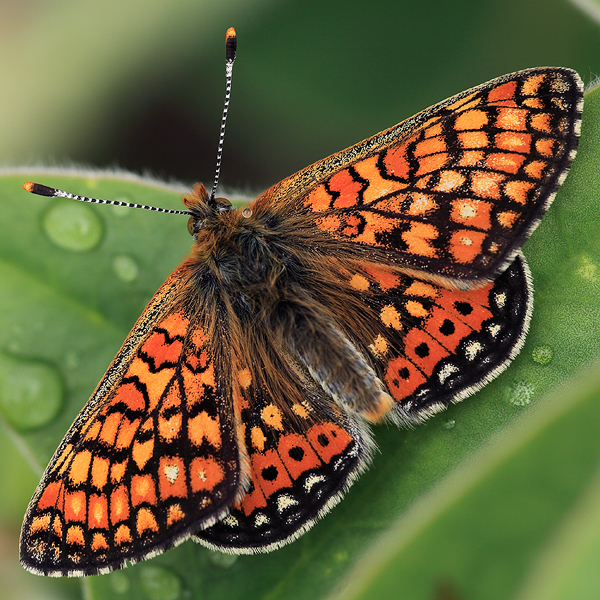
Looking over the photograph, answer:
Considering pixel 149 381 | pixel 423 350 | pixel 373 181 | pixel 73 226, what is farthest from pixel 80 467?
pixel 373 181

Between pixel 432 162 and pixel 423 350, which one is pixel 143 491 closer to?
pixel 423 350

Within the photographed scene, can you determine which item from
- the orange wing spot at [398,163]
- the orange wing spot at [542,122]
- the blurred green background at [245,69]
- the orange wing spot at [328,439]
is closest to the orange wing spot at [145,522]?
the orange wing spot at [328,439]

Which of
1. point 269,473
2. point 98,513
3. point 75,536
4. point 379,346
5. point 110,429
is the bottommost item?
point 75,536

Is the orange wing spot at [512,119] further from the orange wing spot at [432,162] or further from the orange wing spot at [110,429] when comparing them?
the orange wing spot at [110,429]

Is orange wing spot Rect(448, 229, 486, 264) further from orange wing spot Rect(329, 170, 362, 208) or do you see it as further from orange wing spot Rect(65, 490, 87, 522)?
orange wing spot Rect(65, 490, 87, 522)

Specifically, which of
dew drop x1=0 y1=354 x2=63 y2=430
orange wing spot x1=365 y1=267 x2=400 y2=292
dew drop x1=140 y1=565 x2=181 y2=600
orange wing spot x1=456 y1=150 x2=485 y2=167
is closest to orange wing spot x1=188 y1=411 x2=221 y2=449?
dew drop x1=140 y1=565 x2=181 y2=600
